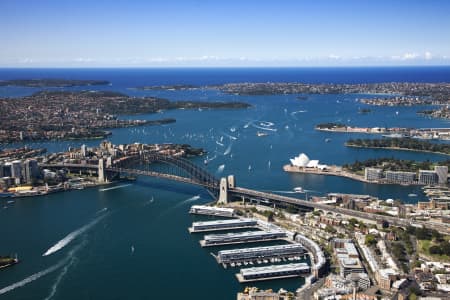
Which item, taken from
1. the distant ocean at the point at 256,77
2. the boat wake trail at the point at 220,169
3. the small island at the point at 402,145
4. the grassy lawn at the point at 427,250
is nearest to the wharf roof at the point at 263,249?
the grassy lawn at the point at 427,250

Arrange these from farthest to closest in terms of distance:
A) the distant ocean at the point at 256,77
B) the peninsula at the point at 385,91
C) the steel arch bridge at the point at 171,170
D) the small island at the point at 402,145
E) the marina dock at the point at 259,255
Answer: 1. the distant ocean at the point at 256,77
2. the peninsula at the point at 385,91
3. the small island at the point at 402,145
4. the steel arch bridge at the point at 171,170
5. the marina dock at the point at 259,255

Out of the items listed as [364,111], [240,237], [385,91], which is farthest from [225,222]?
[385,91]

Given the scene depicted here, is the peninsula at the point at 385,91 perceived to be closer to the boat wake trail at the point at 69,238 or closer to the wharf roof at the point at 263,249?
the boat wake trail at the point at 69,238

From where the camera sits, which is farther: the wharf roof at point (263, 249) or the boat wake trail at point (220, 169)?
the boat wake trail at point (220, 169)

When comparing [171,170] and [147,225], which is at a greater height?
[171,170]

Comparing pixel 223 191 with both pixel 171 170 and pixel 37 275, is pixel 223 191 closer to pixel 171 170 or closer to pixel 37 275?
pixel 171 170

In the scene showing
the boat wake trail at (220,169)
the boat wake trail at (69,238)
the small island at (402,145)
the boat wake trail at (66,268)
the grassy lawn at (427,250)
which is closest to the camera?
the boat wake trail at (66,268)

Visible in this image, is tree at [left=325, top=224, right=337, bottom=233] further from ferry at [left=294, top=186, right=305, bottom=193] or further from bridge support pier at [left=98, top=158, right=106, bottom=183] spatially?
bridge support pier at [left=98, top=158, right=106, bottom=183]

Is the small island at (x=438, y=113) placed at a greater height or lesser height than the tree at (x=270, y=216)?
greater
